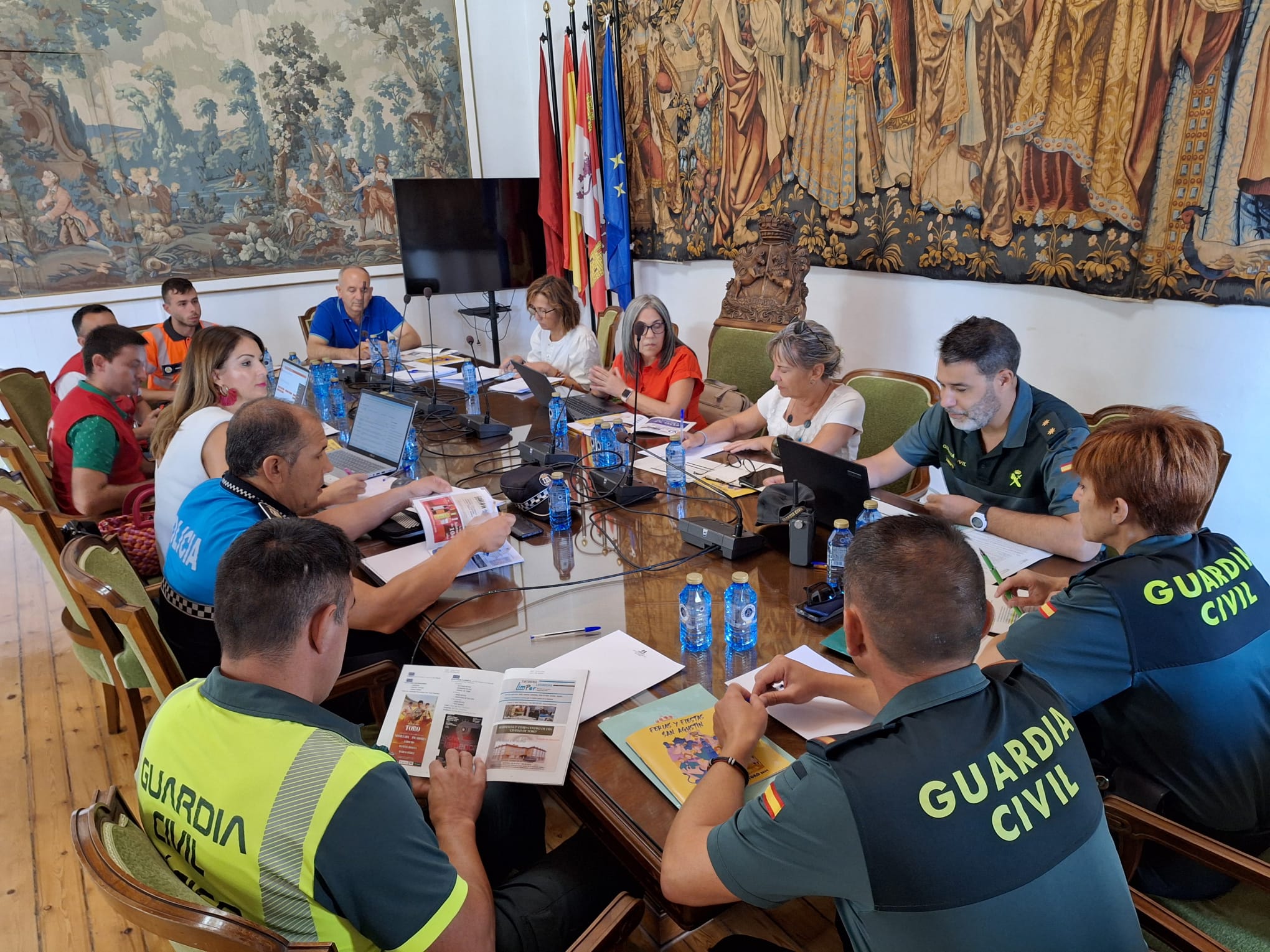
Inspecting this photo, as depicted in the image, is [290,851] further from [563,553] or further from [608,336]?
[608,336]

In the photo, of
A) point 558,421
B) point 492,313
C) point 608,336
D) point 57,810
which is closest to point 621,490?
point 558,421

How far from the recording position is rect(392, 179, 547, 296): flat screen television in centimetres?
523

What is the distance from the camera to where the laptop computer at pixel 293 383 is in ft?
11.5

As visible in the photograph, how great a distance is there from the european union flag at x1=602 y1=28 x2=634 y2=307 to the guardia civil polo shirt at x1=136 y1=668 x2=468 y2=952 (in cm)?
411

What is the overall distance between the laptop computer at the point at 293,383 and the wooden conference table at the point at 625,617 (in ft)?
5.83

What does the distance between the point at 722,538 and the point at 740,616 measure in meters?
0.41

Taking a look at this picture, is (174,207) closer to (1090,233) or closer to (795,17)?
(795,17)

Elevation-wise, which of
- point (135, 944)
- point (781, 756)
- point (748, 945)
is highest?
point (781, 756)

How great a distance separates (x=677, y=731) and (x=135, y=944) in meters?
1.53

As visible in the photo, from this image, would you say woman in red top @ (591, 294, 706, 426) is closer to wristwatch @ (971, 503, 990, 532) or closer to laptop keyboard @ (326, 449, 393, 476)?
laptop keyboard @ (326, 449, 393, 476)

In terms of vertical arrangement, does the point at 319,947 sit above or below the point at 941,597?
below

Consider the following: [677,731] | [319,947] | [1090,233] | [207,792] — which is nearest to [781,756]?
[677,731]

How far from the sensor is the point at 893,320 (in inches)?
145

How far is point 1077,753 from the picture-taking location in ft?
3.02
